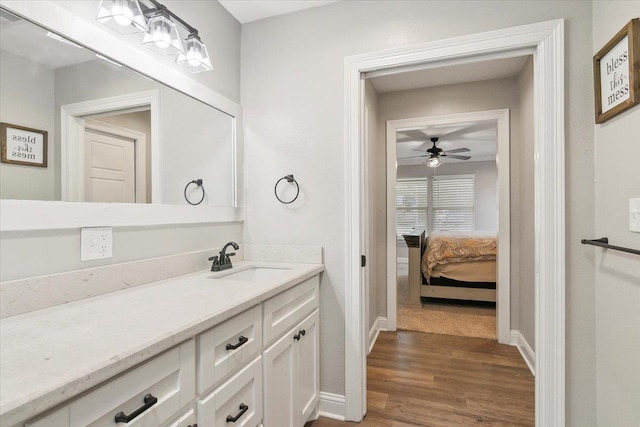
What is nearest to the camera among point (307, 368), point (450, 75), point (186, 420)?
point (186, 420)

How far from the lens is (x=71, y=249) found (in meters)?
1.20

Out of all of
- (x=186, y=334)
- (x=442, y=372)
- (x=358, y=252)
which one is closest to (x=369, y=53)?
(x=358, y=252)

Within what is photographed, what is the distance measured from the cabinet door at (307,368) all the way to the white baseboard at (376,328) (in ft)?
3.81

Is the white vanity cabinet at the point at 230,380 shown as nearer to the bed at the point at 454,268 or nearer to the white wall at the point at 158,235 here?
the white wall at the point at 158,235

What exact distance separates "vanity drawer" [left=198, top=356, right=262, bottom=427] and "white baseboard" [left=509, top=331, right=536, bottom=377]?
2188 millimetres

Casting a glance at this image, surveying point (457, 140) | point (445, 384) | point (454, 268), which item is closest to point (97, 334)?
point (445, 384)

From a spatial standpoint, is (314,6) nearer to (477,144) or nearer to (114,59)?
(114,59)

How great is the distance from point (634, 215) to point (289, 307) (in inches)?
56.9

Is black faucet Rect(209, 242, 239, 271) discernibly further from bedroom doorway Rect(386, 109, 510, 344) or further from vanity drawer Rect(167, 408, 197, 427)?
bedroom doorway Rect(386, 109, 510, 344)

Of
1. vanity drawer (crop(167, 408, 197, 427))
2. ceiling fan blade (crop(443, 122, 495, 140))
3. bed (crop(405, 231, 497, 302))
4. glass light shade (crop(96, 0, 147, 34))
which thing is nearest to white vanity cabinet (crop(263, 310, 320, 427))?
vanity drawer (crop(167, 408, 197, 427))

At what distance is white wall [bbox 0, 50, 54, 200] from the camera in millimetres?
1024

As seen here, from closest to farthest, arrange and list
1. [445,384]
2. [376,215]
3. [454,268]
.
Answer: [445,384] → [376,215] → [454,268]

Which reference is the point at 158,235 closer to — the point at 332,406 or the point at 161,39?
the point at 161,39

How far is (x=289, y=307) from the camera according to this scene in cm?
157
